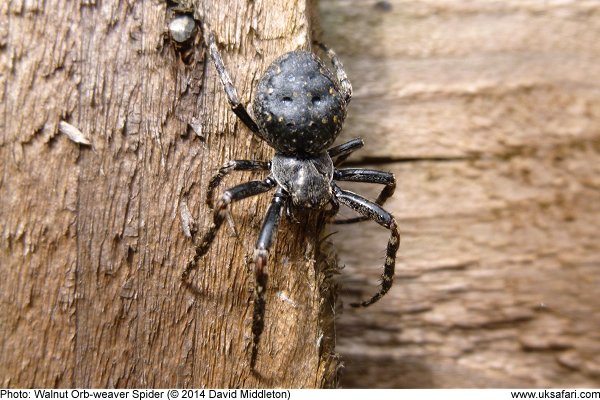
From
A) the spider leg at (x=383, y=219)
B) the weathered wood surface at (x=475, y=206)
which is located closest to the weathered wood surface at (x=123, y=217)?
the spider leg at (x=383, y=219)

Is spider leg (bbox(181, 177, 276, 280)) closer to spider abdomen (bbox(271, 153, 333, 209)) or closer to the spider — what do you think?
the spider

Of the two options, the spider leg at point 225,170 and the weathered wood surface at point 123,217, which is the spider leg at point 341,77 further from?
the spider leg at point 225,170

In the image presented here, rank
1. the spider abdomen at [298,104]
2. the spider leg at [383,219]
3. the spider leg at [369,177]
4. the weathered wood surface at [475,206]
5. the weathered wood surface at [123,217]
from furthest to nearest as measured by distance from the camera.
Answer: the weathered wood surface at [475,206] < the spider leg at [369,177] < the spider leg at [383,219] < the spider abdomen at [298,104] < the weathered wood surface at [123,217]

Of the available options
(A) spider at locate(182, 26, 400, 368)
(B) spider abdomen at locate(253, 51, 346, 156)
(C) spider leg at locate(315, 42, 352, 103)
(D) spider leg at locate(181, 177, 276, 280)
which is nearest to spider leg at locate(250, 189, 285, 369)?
(A) spider at locate(182, 26, 400, 368)

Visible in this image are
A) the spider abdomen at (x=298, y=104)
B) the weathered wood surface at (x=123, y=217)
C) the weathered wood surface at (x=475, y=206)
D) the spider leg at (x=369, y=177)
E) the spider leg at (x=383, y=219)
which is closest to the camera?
the weathered wood surface at (x=123, y=217)

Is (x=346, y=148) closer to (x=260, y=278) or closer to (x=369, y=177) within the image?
(x=369, y=177)

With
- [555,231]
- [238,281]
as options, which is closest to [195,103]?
[238,281]

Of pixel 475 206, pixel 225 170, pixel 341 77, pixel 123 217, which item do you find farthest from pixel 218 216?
pixel 475 206

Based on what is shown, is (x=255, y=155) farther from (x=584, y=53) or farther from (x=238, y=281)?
(x=584, y=53)
